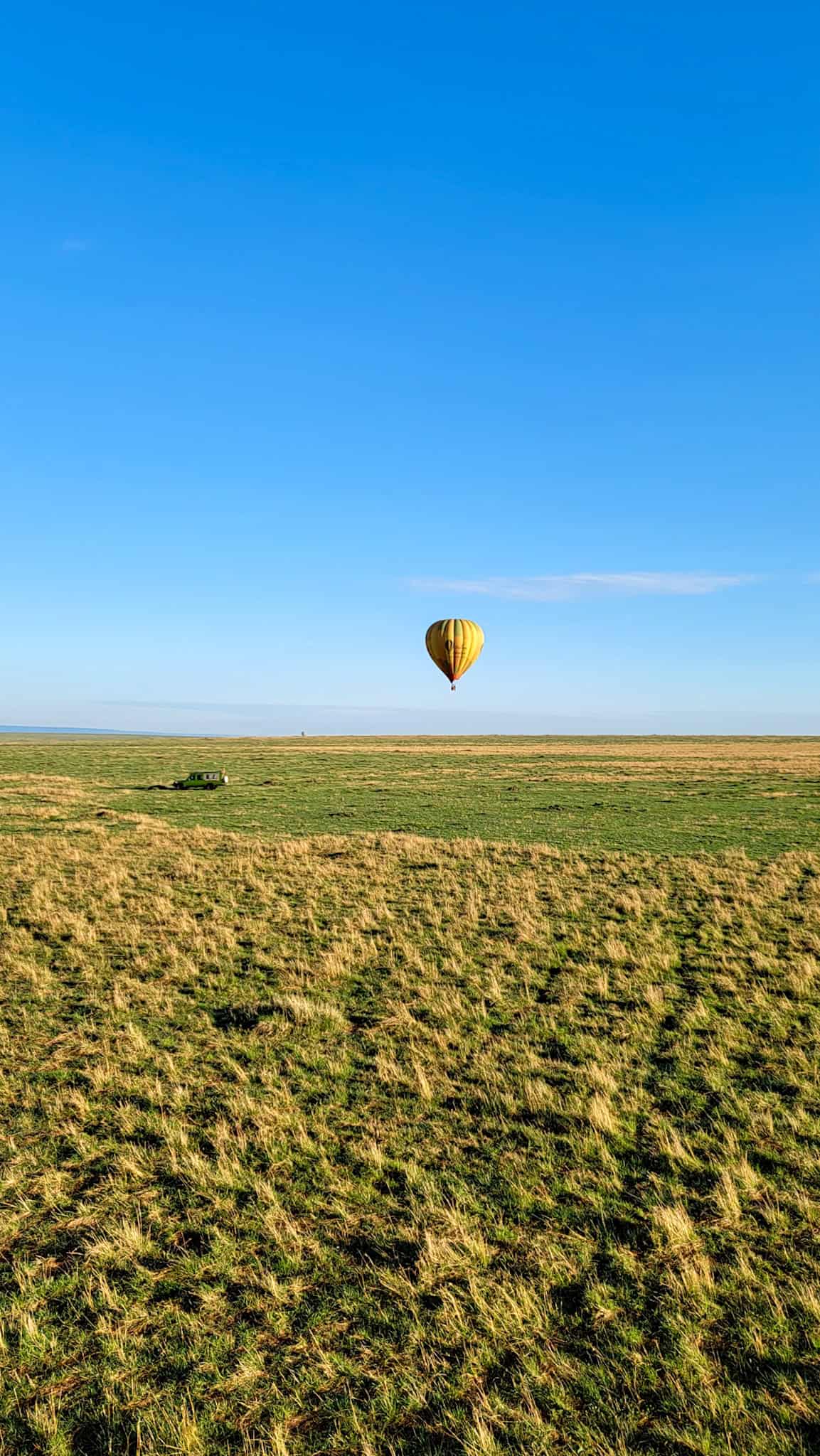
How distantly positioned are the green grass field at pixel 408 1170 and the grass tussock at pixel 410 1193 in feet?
0.11

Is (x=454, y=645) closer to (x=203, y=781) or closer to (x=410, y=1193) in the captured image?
(x=203, y=781)

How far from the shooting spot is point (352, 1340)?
18.6 feet

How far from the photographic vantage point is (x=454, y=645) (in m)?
52.2

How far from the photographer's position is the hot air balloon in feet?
171

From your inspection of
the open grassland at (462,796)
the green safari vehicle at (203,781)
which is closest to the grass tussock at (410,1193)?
the open grassland at (462,796)

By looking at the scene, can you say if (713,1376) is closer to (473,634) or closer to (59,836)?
(59,836)

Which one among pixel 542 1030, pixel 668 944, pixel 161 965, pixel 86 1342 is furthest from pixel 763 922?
pixel 86 1342

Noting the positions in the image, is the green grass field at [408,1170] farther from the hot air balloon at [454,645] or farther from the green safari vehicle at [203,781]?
the hot air balloon at [454,645]

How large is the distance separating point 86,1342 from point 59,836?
25683 mm

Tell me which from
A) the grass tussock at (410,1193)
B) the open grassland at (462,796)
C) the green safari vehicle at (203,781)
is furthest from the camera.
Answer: the green safari vehicle at (203,781)

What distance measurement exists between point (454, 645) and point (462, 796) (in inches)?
468

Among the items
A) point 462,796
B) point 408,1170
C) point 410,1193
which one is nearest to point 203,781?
point 462,796

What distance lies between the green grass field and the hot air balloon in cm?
3309

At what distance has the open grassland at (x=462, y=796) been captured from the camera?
106ft
